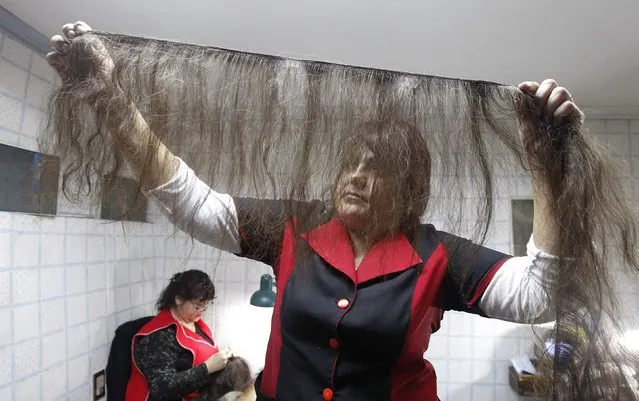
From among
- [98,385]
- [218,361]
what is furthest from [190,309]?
[98,385]

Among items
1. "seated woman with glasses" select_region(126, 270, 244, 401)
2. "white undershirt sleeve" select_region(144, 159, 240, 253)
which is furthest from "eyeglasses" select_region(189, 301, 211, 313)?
"white undershirt sleeve" select_region(144, 159, 240, 253)

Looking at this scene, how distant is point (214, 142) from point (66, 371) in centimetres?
104

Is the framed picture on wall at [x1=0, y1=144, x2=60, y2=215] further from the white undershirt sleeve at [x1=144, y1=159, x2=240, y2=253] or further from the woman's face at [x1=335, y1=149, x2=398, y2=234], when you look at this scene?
the woman's face at [x1=335, y1=149, x2=398, y2=234]

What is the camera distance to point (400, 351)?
542mm

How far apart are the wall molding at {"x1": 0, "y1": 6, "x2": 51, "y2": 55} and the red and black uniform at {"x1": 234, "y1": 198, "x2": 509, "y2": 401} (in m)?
0.70

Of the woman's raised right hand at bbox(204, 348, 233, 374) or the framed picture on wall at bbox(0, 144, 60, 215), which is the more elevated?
the framed picture on wall at bbox(0, 144, 60, 215)

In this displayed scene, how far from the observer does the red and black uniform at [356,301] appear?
1.77 ft

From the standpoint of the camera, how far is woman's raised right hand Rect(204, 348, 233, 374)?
3.95ft

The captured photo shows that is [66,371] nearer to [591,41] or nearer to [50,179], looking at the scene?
[50,179]

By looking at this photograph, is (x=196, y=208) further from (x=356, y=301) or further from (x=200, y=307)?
(x=200, y=307)

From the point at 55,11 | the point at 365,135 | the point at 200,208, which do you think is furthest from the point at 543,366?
the point at 55,11

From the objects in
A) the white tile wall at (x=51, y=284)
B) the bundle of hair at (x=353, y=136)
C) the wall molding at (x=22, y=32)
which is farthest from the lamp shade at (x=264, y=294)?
the wall molding at (x=22, y=32)

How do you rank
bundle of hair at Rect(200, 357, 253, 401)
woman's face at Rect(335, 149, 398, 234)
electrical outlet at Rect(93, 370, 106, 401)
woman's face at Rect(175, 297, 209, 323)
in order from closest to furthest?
1. woman's face at Rect(335, 149, 398, 234)
2. woman's face at Rect(175, 297, 209, 323)
3. bundle of hair at Rect(200, 357, 253, 401)
4. electrical outlet at Rect(93, 370, 106, 401)

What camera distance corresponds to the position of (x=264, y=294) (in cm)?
89
